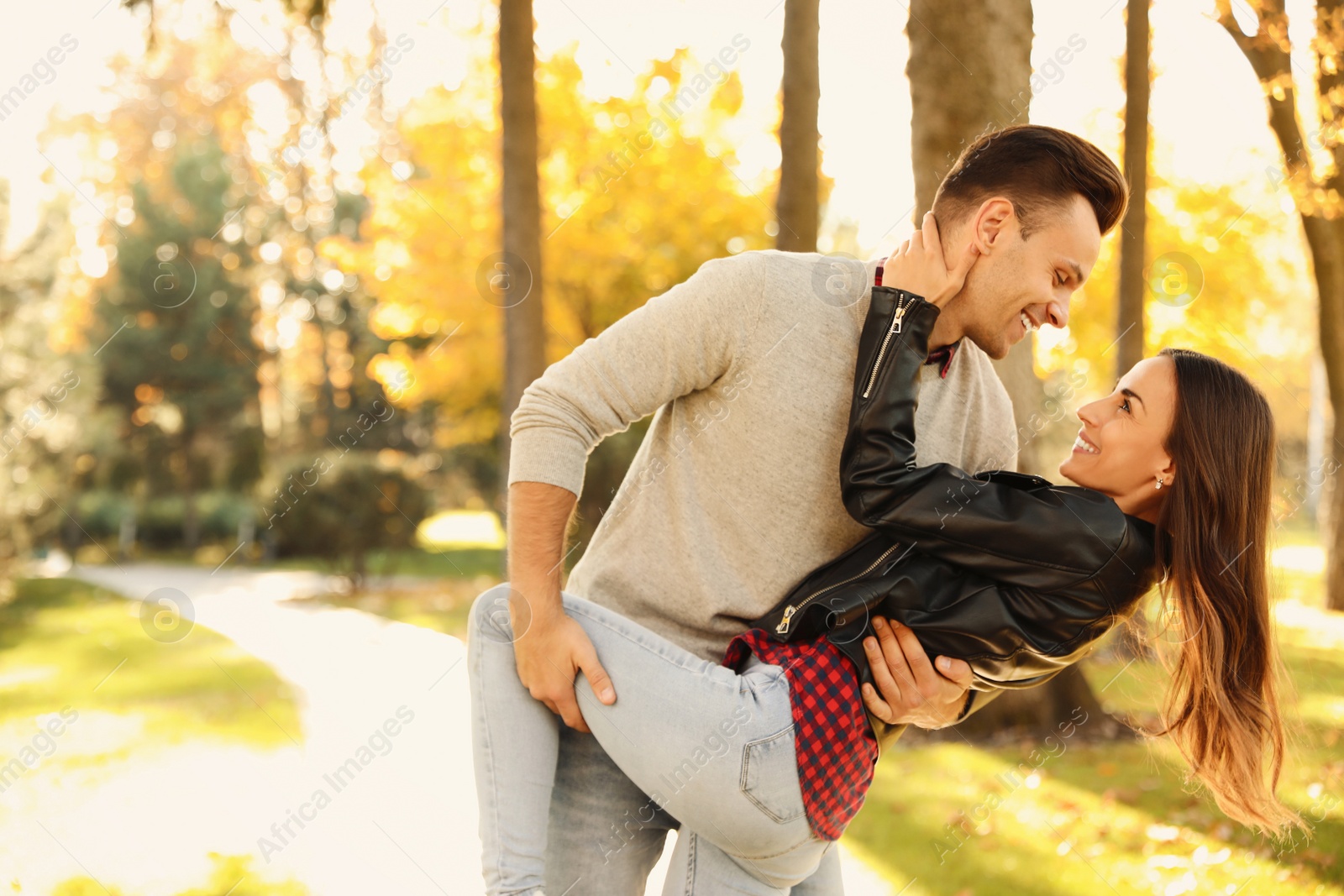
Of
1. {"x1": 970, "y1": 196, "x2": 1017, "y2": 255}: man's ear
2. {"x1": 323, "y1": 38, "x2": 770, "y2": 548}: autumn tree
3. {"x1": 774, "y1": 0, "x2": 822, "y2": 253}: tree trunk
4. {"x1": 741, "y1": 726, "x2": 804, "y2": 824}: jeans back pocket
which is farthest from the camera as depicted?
{"x1": 323, "y1": 38, "x2": 770, "y2": 548}: autumn tree

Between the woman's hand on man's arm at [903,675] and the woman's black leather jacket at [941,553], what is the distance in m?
0.02

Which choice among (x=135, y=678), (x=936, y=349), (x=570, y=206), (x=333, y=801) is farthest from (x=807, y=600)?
(x=570, y=206)

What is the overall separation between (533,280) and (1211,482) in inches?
211

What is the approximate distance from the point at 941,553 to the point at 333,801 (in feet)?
15.7

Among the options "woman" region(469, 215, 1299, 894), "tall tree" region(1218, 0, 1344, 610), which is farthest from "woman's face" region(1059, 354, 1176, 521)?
"tall tree" region(1218, 0, 1344, 610)

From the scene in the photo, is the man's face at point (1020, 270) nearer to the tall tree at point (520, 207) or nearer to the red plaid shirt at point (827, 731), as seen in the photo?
the red plaid shirt at point (827, 731)

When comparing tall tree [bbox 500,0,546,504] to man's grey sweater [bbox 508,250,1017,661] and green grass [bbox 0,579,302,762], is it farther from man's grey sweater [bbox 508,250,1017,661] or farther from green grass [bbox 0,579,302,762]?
man's grey sweater [bbox 508,250,1017,661]

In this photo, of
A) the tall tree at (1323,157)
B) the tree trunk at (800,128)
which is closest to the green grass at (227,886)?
the tree trunk at (800,128)

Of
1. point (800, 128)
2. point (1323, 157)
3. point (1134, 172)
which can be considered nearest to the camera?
point (800, 128)

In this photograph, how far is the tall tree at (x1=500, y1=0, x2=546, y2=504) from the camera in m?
6.82

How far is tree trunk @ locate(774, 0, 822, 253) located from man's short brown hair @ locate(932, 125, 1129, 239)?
3882 mm

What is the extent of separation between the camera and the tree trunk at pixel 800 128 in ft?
19.7

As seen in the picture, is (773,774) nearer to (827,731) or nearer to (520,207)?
(827,731)

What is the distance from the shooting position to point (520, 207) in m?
6.96
